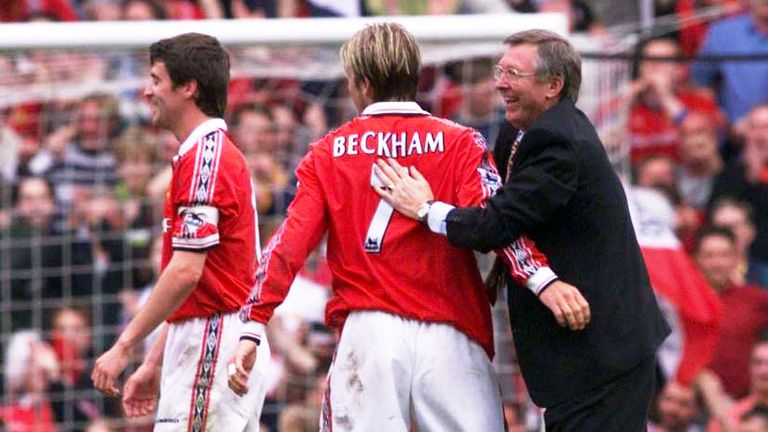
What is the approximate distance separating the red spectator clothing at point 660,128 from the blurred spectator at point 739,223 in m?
0.48

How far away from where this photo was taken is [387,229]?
5473 millimetres

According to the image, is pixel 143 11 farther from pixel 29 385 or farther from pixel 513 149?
pixel 513 149

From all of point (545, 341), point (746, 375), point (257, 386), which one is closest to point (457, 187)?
point (545, 341)

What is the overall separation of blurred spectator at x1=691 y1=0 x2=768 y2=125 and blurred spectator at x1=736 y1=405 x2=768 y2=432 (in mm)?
1881

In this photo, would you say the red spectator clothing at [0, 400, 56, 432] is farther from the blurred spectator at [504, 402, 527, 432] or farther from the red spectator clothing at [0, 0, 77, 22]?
the red spectator clothing at [0, 0, 77, 22]

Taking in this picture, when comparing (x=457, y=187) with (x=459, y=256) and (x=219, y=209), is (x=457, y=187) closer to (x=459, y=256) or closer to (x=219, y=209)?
(x=459, y=256)

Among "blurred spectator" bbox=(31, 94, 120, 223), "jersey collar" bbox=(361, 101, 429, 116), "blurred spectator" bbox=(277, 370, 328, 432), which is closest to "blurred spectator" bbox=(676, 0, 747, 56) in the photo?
"blurred spectator" bbox=(277, 370, 328, 432)

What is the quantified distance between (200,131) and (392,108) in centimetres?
72

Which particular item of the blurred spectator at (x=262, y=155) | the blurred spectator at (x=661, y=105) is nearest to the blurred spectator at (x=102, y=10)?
the blurred spectator at (x=262, y=155)

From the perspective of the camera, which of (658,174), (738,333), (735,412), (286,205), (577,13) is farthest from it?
(577,13)

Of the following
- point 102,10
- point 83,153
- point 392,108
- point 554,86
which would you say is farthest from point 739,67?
point 392,108

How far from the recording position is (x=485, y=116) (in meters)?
9.31

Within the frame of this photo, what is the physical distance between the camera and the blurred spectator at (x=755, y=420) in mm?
9656

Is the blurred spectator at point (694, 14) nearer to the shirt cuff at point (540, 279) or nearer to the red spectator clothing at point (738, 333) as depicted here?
the red spectator clothing at point (738, 333)
